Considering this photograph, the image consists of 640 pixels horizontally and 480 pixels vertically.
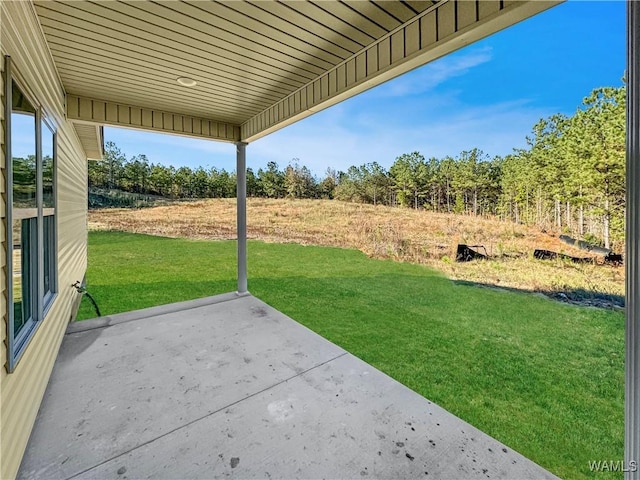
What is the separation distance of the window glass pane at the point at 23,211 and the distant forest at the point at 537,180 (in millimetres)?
4629

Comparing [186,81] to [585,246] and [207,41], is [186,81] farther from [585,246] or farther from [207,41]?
[585,246]

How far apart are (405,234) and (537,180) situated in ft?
7.99

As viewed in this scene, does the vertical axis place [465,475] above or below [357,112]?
below

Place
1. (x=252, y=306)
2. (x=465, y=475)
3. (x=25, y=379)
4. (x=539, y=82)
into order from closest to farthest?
(x=465, y=475)
(x=25, y=379)
(x=539, y=82)
(x=252, y=306)

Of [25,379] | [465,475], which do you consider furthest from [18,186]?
[465,475]

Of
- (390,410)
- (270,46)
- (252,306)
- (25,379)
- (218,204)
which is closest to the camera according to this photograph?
(25,379)

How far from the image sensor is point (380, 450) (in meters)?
1.67

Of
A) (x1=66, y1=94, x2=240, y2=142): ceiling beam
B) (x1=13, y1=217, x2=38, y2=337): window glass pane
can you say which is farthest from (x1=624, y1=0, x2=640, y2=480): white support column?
(x1=66, y1=94, x2=240, y2=142): ceiling beam

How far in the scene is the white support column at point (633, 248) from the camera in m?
1.03

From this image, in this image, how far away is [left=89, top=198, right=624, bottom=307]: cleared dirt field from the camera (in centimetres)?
348

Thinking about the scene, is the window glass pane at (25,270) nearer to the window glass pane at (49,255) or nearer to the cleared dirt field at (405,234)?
the window glass pane at (49,255)

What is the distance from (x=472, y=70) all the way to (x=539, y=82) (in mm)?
1240

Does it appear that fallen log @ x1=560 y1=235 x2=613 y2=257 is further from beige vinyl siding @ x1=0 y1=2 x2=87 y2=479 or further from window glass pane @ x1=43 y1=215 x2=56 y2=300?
window glass pane @ x1=43 y1=215 x2=56 y2=300

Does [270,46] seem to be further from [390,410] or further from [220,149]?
[220,149]
